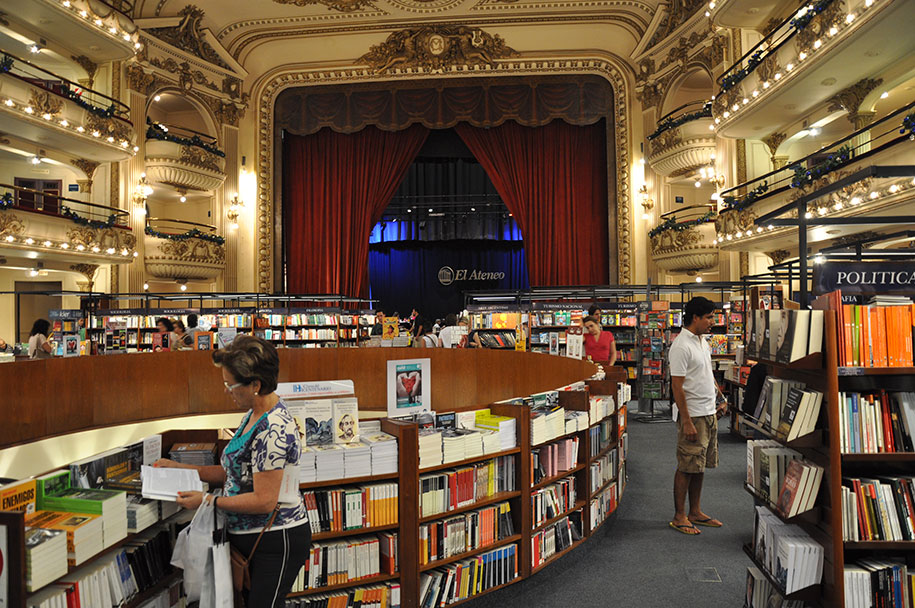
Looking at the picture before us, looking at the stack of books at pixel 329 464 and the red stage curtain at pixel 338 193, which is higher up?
the red stage curtain at pixel 338 193

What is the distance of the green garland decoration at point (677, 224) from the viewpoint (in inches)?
486

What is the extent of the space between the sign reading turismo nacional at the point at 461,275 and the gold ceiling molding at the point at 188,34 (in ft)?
30.2

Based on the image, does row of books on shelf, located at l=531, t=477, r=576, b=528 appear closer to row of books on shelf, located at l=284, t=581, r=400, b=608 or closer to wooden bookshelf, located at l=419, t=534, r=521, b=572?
wooden bookshelf, located at l=419, t=534, r=521, b=572

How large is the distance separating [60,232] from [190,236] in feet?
10.6

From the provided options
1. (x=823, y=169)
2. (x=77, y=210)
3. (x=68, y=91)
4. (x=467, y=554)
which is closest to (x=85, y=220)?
(x=77, y=210)

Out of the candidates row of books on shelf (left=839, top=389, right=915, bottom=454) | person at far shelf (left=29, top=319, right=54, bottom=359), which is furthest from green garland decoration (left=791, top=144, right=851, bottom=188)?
person at far shelf (left=29, top=319, right=54, bottom=359)

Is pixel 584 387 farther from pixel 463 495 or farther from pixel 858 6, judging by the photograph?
pixel 858 6

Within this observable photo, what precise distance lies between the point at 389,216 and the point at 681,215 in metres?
9.29

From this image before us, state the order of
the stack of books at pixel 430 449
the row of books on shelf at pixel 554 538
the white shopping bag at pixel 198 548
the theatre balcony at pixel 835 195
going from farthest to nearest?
the theatre balcony at pixel 835 195 < the row of books on shelf at pixel 554 538 < the stack of books at pixel 430 449 < the white shopping bag at pixel 198 548

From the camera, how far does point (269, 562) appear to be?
6.51 feet

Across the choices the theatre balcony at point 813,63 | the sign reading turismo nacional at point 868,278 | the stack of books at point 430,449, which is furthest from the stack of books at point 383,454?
the theatre balcony at point 813,63

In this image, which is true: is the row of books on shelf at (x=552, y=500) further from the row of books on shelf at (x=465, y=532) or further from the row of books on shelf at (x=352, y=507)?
the row of books on shelf at (x=352, y=507)

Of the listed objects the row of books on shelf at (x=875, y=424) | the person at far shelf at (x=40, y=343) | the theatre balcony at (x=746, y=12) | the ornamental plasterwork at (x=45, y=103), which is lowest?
the row of books on shelf at (x=875, y=424)

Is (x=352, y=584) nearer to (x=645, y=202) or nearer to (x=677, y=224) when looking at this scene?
(x=677, y=224)
